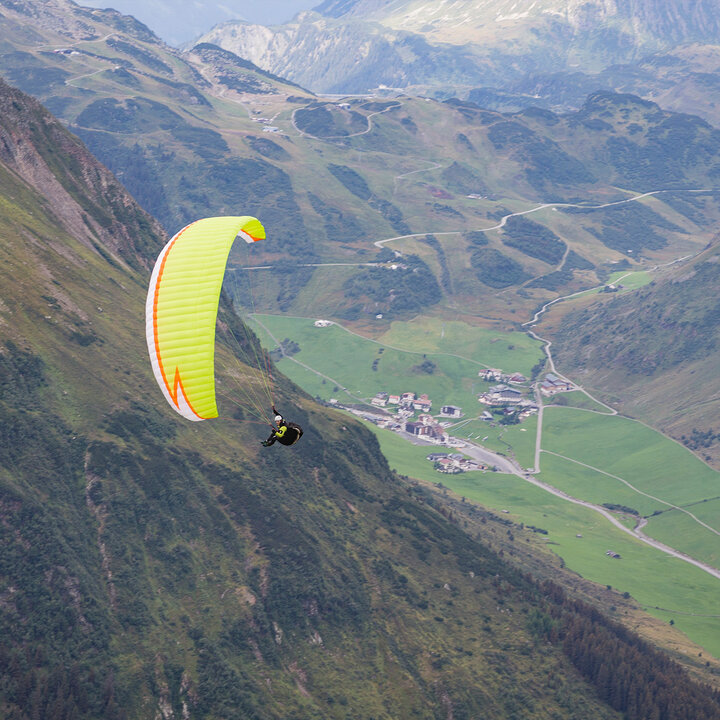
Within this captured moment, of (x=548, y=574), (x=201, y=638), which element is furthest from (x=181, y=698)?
(x=548, y=574)

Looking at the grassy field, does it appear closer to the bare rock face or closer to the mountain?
the mountain

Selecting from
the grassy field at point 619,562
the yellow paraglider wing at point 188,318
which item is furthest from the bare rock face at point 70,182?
the yellow paraglider wing at point 188,318

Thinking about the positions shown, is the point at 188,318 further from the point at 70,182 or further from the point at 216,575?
the point at 70,182

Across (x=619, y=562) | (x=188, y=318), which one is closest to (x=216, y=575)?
(x=188, y=318)

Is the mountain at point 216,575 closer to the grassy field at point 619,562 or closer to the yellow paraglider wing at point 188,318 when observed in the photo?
the grassy field at point 619,562

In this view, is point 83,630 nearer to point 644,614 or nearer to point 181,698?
point 181,698
